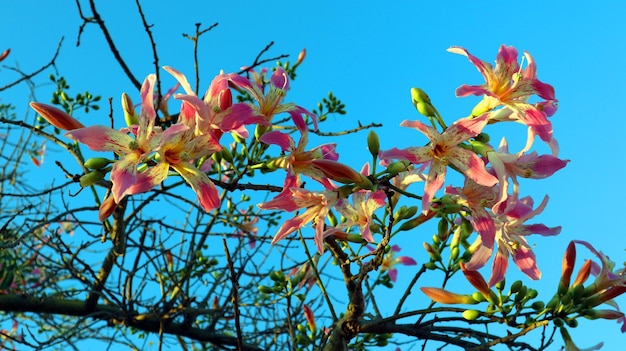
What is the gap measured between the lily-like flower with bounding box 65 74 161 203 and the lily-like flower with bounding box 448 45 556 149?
0.87 metres

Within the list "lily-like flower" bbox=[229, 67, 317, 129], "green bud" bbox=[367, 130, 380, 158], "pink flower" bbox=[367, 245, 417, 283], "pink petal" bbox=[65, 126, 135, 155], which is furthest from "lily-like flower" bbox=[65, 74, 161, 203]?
"pink flower" bbox=[367, 245, 417, 283]

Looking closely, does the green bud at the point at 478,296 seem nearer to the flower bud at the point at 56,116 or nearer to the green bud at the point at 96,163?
the green bud at the point at 96,163

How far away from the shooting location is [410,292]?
226 cm

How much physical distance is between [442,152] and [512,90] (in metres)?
0.31

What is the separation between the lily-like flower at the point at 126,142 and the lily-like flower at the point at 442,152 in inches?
25.3

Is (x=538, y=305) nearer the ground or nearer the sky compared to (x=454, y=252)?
nearer the ground

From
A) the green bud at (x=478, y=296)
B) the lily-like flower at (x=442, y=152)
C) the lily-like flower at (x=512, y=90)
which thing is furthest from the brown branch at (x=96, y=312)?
the lily-like flower at (x=512, y=90)

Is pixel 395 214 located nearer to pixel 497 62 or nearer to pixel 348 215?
pixel 348 215

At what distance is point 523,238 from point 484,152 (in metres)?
0.40

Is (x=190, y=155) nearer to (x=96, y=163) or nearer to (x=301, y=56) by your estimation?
(x=96, y=163)

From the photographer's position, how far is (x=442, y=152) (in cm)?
167

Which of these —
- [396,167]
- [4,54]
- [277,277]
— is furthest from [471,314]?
[4,54]

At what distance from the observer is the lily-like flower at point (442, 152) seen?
162 centimetres

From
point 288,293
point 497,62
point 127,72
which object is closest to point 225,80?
point 497,62
